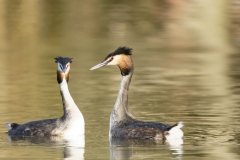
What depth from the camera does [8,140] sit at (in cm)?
1542

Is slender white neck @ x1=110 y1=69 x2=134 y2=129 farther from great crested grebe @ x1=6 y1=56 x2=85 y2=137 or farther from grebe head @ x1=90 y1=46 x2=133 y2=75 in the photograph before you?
great crested grebe @ x1=6 y1=56 x2=85 y2=137

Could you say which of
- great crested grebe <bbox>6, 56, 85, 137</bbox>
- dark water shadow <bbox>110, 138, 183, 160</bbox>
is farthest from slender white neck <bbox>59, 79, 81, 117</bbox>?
dark water shadow <bbox>110, 138, 183, 160</bbox>

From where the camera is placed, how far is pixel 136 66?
2714 centimetres

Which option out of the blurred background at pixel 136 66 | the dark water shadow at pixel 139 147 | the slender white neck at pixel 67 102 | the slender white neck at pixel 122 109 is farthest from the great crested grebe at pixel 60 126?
the dark water shadow at pixel 139 147

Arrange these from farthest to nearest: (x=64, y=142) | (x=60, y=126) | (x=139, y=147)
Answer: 1. (x=60, y=126)
2. (x=64, y=142)
3. (x=139, y=147)

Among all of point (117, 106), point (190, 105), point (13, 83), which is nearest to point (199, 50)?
point (13, 83)

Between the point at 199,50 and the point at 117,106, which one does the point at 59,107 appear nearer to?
the point at 117,106

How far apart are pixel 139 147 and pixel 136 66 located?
500 inches

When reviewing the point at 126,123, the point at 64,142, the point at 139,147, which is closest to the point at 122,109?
the point at 126,123

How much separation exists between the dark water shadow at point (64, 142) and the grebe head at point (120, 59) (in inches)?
49.8

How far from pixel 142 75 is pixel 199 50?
7851mm

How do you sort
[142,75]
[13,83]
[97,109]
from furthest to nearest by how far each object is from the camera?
1. [142,75]
2. [13,83]
3. [97,109]

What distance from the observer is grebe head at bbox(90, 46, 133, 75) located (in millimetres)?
15898

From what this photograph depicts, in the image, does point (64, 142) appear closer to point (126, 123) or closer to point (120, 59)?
point (126, 123)
